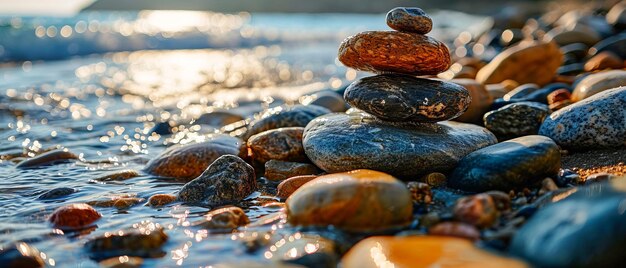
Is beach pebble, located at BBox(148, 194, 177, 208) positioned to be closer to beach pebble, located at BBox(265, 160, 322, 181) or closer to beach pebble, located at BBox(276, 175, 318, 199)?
beach pebble, located at BBox(276, 175, 318, 199)

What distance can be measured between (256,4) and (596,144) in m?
66.0

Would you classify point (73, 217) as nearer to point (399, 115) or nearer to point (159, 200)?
point (159, 200)

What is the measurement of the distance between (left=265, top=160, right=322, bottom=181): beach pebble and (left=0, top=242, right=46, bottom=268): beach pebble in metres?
1.66

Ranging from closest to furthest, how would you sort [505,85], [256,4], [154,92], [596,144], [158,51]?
[596,144] → [505,85] → [154,92] → [158,51] → [256,4]

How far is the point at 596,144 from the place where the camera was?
3.52 metres

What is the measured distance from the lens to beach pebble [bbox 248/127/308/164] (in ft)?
13.3

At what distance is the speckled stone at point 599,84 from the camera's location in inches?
180

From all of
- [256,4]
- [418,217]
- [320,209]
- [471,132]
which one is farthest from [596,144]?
[256,4]

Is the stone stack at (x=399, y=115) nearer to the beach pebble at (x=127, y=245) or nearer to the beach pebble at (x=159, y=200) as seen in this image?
the beach pebble at (x=159, y=200)

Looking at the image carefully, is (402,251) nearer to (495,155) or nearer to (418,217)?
(418,217)

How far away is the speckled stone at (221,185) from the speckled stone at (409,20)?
128 cm

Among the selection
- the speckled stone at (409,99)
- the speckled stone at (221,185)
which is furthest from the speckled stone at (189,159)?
the speckled stone at (409,99)

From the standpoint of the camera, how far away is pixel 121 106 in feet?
24.1

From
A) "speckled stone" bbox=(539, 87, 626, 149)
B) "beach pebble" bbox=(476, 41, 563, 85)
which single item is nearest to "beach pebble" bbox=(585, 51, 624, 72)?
"beach pebble" bbox=(476, 41, 563, 85)
